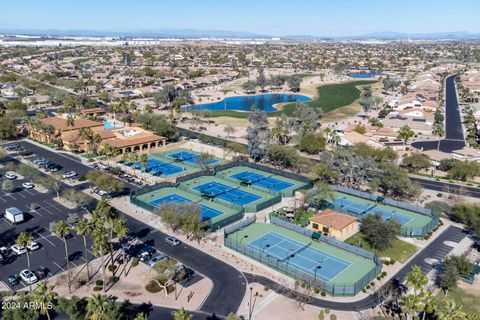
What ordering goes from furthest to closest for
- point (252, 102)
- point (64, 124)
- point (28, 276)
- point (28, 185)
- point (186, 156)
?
point (252, 102)
point (64, 124)
point (186, 156)
point (28, 185)
point (28, 276)

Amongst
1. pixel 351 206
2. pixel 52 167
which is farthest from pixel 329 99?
pixel 52 167

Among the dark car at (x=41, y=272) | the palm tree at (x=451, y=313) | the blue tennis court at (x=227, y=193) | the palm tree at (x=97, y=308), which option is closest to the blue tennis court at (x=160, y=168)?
the blue tennis court at (x=227, y=193)

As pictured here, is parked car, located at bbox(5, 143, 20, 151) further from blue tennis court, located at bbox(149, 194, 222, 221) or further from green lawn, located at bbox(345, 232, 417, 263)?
green lawn, located at bbox(345, 232, 417, 263)

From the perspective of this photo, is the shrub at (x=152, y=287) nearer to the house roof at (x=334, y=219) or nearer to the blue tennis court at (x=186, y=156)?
the house roof at (x=334, y=219)

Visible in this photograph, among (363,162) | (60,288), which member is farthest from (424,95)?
(60,288)

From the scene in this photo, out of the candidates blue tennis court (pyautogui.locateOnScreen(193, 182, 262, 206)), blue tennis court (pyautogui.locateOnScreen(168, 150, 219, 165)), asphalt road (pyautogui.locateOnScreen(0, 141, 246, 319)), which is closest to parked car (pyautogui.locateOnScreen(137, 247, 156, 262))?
asphalt road (pyautogui.locateOnScreen(0, 141, 246, 319))

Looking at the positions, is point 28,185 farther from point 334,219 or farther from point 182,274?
point 334,219

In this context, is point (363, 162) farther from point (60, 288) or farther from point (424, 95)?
point (424, 95)
